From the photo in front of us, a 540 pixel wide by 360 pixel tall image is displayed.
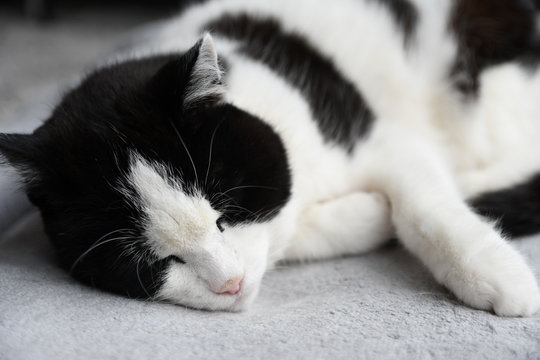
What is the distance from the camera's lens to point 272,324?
995 millimetres

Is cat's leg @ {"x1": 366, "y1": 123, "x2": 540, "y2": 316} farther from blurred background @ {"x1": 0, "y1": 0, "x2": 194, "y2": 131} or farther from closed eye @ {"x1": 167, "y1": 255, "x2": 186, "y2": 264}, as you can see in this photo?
blurred background @ {"x1": 0, "y1": 0, "x2": 194, "y2": 131}

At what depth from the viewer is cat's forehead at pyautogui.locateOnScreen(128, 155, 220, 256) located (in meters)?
0.94

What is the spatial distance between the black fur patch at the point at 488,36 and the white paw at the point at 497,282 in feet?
2.10

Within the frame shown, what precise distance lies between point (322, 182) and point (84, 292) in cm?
55

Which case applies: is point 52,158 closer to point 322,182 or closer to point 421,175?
point 322,182

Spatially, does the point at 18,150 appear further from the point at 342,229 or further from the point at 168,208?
the point at 342,229

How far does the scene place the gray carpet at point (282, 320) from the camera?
89 cm

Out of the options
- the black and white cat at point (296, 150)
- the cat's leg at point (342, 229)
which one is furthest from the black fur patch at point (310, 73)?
the cat's leg at point (342, 229)

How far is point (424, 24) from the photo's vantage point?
5.42ft

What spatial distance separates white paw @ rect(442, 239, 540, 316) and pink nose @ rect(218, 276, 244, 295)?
0.38m

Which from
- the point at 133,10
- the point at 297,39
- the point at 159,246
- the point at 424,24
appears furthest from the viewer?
the point at 133,10

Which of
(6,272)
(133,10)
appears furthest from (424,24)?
(133,10)

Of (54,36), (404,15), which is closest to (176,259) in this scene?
(404,15)

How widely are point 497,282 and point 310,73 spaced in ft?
2.26
